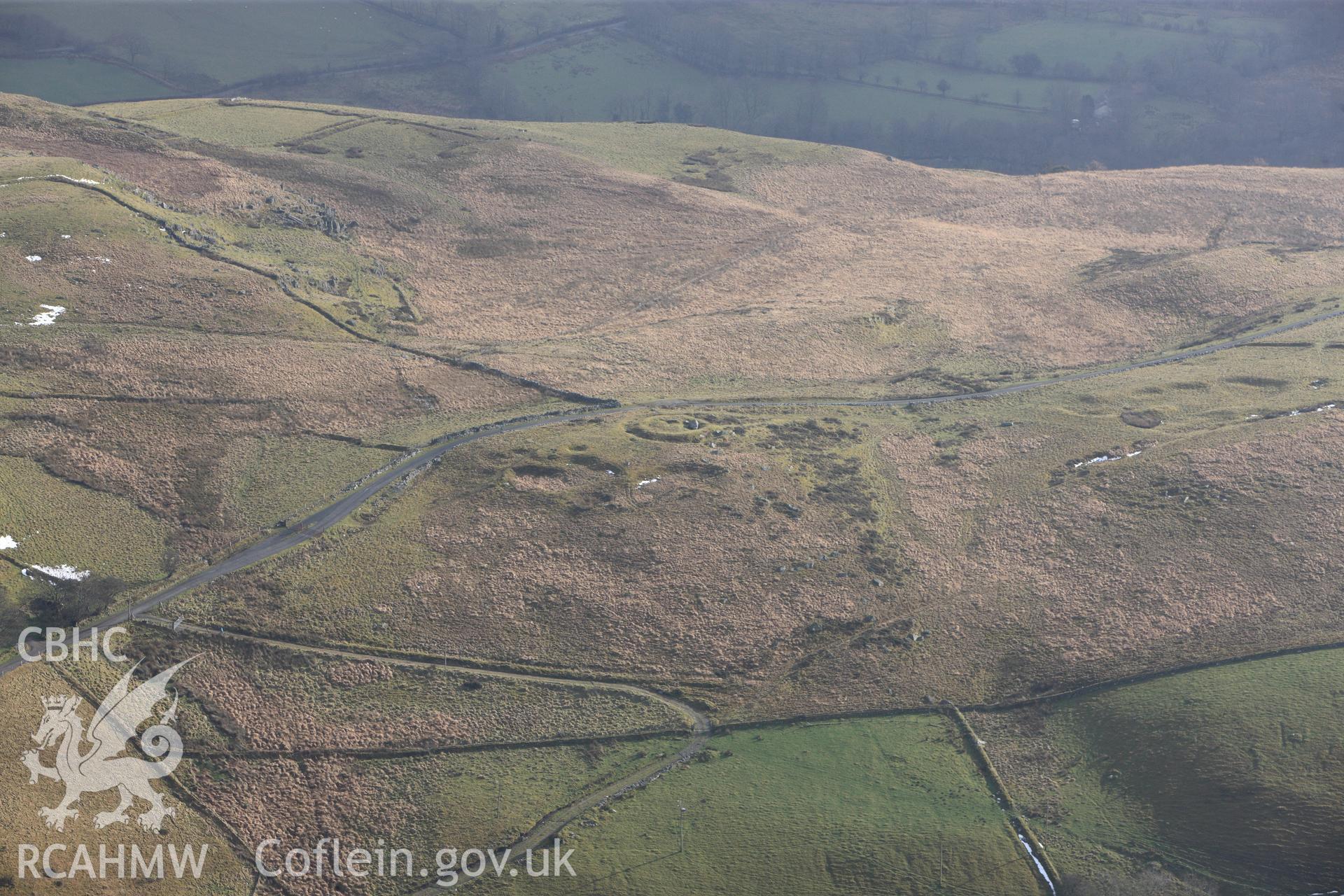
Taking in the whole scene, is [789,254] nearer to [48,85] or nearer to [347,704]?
[347,704]

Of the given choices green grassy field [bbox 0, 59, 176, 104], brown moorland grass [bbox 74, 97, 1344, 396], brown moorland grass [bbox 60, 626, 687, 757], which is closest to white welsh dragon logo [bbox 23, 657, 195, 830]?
brown moorland grass [bbox 60, 626, 687, 757]

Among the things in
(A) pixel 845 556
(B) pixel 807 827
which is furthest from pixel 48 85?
(B) pixel 807 827

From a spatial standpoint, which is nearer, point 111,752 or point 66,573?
point 111,752

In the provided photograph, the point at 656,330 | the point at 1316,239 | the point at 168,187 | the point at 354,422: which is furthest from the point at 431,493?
the point at 1316,239

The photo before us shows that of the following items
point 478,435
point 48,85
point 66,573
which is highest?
point 48,85

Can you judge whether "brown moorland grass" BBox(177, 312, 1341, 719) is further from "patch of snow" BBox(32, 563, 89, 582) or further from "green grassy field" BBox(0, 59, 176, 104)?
"green grassy field" BBox(0, 59, 176, 104)

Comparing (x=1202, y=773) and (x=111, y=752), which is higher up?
(x=1202, y=773)

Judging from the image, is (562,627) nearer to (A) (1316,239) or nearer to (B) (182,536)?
(B) (182,536)

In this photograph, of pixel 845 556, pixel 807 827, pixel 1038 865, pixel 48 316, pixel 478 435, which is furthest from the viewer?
pixel 48 316
